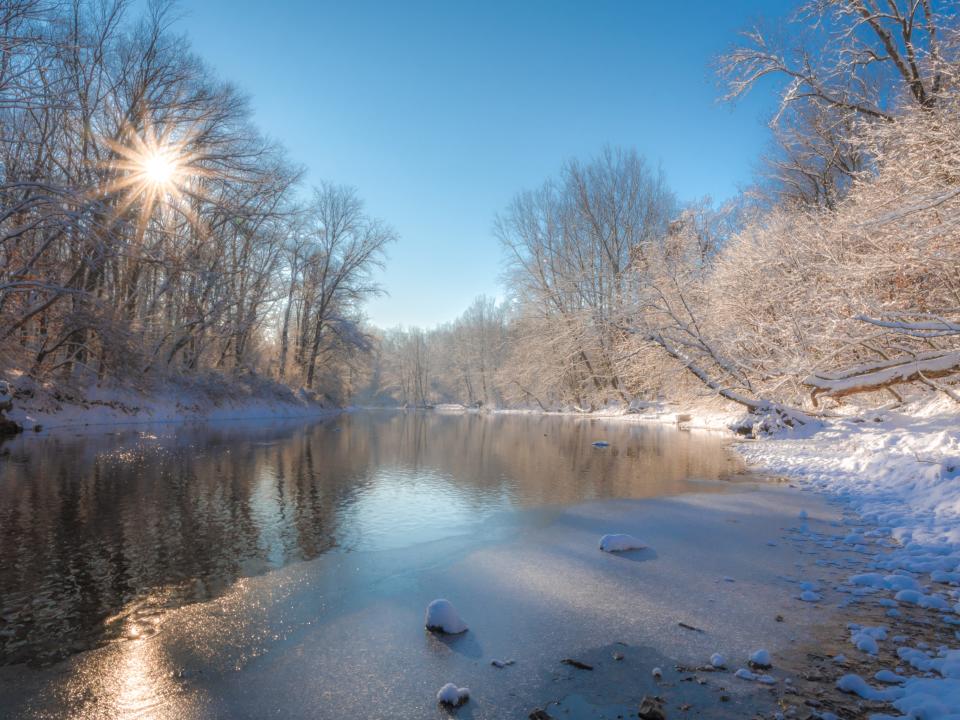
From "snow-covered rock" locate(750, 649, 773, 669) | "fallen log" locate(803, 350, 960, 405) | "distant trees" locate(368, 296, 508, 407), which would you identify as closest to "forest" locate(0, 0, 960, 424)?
"fallen log" locate(803, 350, 960, 405)

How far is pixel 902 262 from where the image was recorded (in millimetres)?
7102

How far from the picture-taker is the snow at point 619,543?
5.00 metres

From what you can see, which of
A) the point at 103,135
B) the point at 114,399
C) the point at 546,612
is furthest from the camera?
the point at 114,399

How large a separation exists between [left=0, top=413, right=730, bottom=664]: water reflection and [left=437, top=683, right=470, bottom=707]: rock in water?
202 centimetres

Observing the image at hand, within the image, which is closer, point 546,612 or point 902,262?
point 546,612

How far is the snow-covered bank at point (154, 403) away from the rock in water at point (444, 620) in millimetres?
15661

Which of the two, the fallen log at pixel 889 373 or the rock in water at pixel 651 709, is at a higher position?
the fallen log at pixel 889 373

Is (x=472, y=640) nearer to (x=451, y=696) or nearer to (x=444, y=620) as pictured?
(x=444, y=620)

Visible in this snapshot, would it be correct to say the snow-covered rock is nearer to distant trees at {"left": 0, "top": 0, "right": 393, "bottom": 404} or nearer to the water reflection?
the water reflection

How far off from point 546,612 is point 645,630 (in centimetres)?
67

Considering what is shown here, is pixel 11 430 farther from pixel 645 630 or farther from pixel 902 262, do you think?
pixel 902 262

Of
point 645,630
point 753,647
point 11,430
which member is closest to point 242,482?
point 645,630

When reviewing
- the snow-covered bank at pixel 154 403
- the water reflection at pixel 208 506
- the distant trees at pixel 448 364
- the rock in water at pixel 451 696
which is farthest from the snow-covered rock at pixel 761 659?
the distant trees at pixel 448 364

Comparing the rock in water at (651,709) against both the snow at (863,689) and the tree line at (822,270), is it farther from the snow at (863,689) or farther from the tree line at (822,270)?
the tree line at (822,270)
